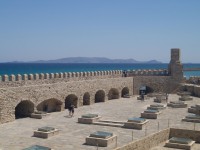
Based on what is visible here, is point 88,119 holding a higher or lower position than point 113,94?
lower

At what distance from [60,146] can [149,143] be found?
526cm

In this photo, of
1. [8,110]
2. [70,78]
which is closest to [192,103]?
[70,78]

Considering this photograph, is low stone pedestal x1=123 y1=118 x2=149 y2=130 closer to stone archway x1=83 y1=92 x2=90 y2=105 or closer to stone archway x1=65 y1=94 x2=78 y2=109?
stone archway x1=65 y1=94 x2=78 y2=109

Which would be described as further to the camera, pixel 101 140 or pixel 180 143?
pixel 180 143

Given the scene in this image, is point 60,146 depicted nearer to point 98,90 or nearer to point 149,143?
point 149,143

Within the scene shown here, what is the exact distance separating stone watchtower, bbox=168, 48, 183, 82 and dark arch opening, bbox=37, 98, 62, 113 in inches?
643

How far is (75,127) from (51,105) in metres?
8.19

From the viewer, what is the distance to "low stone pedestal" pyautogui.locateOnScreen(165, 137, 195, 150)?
18267mm

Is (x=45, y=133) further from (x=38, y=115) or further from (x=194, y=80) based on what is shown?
(x=194, y=80)

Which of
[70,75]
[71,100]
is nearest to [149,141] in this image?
[71,100]

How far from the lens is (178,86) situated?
126ft

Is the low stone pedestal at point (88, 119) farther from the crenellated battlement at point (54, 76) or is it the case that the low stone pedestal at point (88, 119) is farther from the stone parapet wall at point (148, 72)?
the stone parapet wall at point (148, 72)

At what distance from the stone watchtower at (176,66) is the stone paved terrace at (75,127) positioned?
8.42m

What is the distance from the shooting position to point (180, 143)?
1859 centimetres
